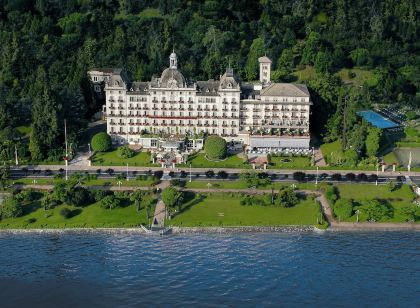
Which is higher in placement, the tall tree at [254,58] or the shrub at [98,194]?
the tall tree at [254,58]

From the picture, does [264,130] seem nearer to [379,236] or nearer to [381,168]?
[381,168]

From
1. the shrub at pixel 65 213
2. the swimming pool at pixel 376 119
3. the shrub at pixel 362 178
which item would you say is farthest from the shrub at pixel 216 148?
the swimming pool at pixel 376 119

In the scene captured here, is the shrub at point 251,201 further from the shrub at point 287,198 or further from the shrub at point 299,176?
the shrub at point 299,176

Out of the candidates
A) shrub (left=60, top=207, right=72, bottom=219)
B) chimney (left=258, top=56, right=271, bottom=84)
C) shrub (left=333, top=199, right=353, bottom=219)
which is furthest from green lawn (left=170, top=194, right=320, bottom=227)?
chimney (left=258, top=56, right=271, bottom=84)

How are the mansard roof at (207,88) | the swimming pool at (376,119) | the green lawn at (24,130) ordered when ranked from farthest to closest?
the swimming pool at (376,119) → the green lawn at (24,130) → the mansard roof at (207,88)

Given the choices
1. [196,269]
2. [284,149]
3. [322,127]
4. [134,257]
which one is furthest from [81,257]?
[322,127]

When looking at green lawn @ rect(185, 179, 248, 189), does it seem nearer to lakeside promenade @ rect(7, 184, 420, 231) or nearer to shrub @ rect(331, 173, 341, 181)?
lakeside promenade @ rect(7, 184, 420, 231)

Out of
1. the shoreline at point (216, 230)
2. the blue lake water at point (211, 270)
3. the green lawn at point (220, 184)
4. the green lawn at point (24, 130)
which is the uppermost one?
the green lawn at point (24, 130)
